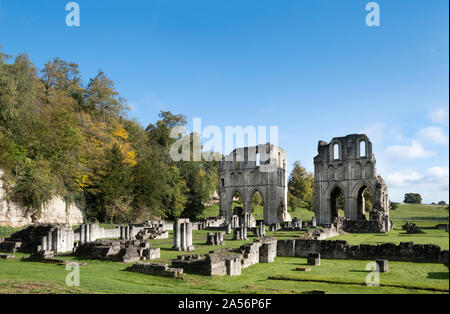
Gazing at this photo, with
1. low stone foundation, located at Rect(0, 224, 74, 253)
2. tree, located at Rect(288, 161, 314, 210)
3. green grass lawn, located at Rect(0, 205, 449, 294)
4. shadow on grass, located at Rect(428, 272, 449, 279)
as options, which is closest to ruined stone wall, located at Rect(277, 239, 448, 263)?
green grass lawn, located at Rect(0, 205, 449, 294)

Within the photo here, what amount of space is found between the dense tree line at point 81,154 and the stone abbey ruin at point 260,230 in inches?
190

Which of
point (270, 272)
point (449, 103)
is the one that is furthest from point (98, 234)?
point (449, 103)

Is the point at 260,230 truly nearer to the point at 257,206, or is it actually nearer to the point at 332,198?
the point at 332,198

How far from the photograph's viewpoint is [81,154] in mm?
34656

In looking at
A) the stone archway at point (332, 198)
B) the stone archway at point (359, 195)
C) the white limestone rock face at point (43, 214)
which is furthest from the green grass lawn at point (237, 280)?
the stone archway at point (332, 198)

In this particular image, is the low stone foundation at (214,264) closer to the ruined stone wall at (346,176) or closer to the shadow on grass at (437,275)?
the shadow on grass at (437,275)

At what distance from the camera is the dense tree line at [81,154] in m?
27.5

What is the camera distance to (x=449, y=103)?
434cm

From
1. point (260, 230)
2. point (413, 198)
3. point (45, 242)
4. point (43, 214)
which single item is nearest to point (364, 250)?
point (260, 230)

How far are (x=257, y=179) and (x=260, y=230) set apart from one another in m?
22.7

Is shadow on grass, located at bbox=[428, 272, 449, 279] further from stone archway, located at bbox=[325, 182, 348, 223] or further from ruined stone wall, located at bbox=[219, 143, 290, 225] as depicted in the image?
ruined stone wall, located at bbox=[219, 143, 290, 225]

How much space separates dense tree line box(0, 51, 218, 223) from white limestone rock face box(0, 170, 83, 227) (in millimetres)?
547

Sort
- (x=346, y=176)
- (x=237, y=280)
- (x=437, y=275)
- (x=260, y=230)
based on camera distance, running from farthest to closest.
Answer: (x=346, y=176)
(x=260, y=230)
(x=437, y=275)
(x=237, y=280)

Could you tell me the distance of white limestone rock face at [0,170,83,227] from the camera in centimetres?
2498
